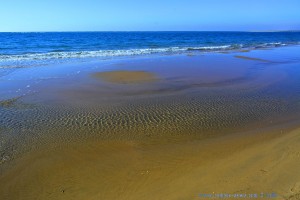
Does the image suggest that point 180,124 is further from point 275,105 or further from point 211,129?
point 275,105

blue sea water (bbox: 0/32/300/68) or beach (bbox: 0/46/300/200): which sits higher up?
blue sea water (bbox: 0/32/300/68)

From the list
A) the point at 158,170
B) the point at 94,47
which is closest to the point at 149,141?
the point at 158,170

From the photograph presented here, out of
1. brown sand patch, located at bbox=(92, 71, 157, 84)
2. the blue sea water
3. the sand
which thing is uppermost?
the blue sea water

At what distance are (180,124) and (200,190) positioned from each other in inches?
107

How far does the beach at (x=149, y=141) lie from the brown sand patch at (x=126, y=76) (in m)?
1.30

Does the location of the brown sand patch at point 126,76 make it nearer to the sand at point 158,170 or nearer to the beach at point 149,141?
the beach at point 149,141

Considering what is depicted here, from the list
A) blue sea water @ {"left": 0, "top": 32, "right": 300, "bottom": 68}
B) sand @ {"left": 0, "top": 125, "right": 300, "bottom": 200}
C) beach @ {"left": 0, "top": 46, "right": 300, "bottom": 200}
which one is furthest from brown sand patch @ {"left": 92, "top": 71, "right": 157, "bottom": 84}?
blue sea water @ {"left": 0, "top": 32, "right": 300, "bottom": 68}

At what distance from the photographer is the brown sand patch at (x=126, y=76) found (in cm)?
1156

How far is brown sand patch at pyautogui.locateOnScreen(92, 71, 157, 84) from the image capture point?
11.6 meters

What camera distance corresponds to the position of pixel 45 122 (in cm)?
638

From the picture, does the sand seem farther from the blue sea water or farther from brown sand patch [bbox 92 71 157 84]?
the blue sea water

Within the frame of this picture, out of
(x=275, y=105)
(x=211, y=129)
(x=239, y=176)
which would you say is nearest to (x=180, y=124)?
(x=211, y=129)

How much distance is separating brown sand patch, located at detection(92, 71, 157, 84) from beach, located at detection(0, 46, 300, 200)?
1301 mm

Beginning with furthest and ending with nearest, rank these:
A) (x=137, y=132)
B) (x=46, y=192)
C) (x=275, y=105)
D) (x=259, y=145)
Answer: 1. (x=275, y=105)
2. (x=137, y=132)
3. (x=259, y=145)
4. (x=46, y=192)
